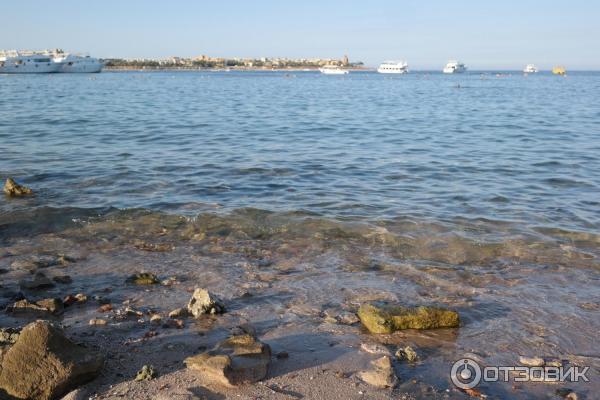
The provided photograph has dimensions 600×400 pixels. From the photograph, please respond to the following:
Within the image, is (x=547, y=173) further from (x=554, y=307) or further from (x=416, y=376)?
(x=416, y=376)

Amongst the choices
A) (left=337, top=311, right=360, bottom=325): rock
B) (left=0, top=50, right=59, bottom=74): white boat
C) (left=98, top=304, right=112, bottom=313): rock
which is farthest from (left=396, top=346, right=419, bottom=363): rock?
(left=0, top=50, right=59, bottom=74): white boat

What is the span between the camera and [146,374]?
485 centimetres

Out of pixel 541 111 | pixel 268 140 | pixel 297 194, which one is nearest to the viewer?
pixel 297 194

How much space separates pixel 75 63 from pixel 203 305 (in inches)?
5874

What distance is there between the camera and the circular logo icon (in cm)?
509

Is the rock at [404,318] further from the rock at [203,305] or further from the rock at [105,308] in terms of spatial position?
the rock at [105,308]

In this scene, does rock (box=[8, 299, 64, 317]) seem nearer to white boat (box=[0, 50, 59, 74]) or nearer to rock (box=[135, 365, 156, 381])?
rock (box=[135, 365, 156, 381])

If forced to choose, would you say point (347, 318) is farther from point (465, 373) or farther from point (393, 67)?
point (393, 67)

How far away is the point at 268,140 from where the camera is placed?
23.4 metres

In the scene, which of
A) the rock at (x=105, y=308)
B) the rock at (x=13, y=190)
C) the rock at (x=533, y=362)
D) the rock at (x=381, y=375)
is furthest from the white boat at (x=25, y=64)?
the rock at (x=533, y=362)

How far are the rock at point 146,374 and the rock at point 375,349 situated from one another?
7.26 feet

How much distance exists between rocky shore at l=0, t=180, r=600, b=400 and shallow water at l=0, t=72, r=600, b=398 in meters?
0.05

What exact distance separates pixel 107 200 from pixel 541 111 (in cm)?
3493

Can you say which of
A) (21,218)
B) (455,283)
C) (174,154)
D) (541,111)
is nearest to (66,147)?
(174,154)
